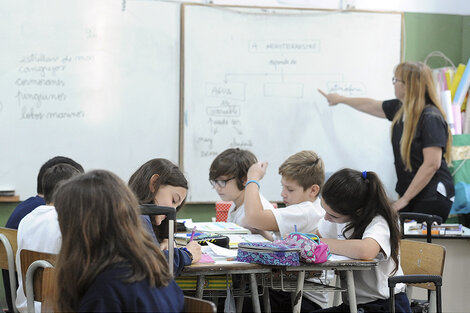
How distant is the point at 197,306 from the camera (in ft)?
5.66

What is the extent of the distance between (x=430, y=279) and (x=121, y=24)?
2.97 metres

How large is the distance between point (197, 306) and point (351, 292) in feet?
3.55

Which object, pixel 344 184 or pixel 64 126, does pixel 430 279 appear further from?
pixel 64 126

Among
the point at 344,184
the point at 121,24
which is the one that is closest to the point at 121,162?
the point at 121,24

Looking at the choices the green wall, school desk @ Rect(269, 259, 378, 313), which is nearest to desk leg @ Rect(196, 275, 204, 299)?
school desk @ Rect(269, 259, 378, 313)

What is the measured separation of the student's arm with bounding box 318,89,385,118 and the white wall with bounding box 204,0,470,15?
0.67 m

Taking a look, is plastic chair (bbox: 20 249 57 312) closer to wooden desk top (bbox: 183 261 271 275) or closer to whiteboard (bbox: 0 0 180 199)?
wooden desk top (bbox: 183 261 271 275)

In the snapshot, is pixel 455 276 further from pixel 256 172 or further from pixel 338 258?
pixel 338 258

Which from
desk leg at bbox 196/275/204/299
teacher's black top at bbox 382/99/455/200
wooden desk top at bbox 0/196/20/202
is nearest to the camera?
desk leg at bbox 196/275/204/299

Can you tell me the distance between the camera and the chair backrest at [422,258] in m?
2.85

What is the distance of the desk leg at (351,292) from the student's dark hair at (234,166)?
112 cm

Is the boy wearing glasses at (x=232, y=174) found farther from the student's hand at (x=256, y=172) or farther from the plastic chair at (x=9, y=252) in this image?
the plastic chair at (x=9, y=252)

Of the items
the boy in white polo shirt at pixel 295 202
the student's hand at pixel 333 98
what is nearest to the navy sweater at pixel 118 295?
the boy in white polo shirt at pixel 295 202

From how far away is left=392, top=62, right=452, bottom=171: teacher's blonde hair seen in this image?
4.32m
